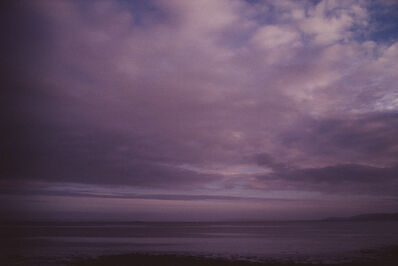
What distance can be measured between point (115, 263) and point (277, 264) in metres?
14.6

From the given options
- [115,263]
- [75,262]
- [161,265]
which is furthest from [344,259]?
[75,262]

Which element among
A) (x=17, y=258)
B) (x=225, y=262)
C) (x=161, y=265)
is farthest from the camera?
(x=17, y=258)

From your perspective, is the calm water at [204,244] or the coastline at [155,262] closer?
the coastline at [155,262]

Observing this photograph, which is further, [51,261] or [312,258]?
[312,258]

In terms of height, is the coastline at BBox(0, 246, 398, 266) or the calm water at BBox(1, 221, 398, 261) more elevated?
the coastline at BBox(0, 246, 398, 266)

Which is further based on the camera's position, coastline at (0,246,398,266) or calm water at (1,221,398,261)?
calm water at (1,221,398,261)

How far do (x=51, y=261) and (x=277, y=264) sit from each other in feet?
70.4

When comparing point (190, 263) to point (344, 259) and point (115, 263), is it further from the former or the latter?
point (344, 259)

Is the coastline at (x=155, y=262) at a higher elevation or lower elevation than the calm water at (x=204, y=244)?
higher

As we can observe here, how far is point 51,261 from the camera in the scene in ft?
91.2

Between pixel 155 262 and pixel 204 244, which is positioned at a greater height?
pixel 155 262

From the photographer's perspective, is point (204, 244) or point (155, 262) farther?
point (204, 244)

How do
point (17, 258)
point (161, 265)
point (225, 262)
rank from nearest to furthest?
point (161, 265) → point (225, 262) → point (17, 258)

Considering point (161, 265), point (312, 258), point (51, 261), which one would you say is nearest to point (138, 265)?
point (161, 265)
